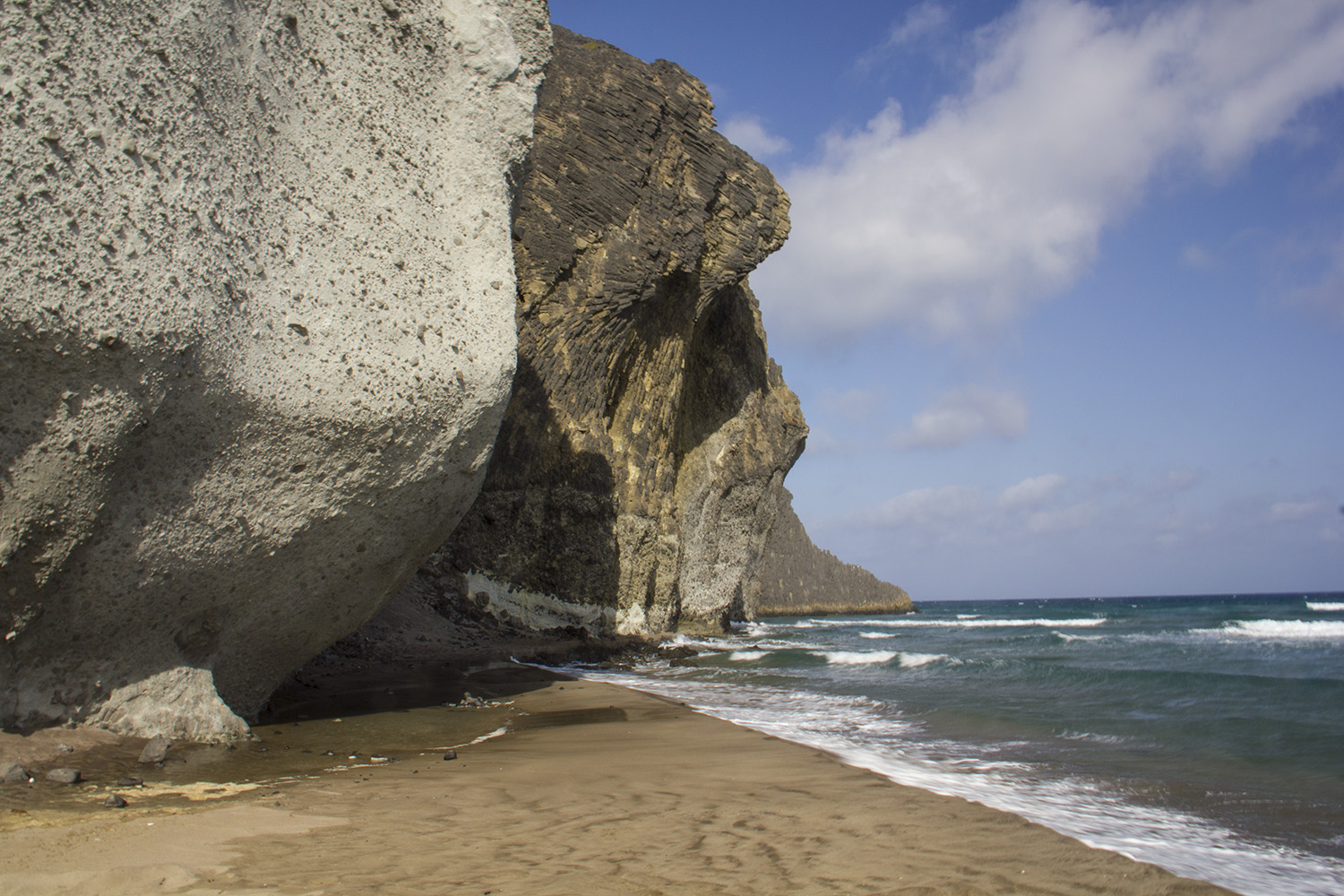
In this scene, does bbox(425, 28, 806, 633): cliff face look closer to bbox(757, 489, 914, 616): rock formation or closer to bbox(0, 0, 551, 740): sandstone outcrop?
bbox(0, 0, 551, 740): sandstone outcrop

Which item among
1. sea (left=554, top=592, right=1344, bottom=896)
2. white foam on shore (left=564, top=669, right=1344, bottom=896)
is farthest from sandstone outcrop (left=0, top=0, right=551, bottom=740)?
sea (left=554, top=592, right=1344, bottom=896)

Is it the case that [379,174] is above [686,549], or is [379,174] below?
above

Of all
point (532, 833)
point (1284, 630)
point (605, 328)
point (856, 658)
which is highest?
point (605, 328)

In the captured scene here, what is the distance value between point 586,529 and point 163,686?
32.3ft

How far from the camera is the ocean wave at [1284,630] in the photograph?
24.6 meters

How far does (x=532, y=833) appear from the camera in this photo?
2820 millimetres

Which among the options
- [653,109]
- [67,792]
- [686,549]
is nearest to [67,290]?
[67,792]

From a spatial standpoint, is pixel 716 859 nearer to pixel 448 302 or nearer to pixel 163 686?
pixel 163 686

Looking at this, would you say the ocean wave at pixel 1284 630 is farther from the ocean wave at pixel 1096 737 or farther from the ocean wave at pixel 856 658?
the ocean wave at pixel 1096 737

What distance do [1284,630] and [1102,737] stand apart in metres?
28.7

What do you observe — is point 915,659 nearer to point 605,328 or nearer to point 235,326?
point 605,328

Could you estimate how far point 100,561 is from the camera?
3551 mm

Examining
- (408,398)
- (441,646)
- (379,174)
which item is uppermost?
(379,174)

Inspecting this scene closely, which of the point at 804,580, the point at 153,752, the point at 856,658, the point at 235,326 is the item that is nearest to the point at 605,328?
the point at 856,658
